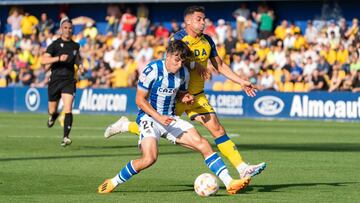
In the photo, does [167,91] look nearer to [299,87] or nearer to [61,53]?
[61,53]

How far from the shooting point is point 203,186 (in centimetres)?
1146

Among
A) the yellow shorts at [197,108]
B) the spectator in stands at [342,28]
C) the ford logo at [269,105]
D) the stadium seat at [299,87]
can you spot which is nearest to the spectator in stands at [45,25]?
the ford logo at [269,105]

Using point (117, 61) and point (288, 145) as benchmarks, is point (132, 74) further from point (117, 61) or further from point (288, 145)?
point (288, 145)

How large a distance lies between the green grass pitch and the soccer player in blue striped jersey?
0.80 ft

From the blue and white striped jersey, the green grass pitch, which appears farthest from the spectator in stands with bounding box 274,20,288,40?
the blue and white striped jersey

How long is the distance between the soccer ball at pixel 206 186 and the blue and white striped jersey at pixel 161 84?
1.05 metres

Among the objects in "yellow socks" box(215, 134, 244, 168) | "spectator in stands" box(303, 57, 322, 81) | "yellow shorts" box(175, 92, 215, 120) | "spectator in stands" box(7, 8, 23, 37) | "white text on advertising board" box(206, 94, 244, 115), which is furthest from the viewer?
"spectator in stands" box(7, 8, 23, 37)

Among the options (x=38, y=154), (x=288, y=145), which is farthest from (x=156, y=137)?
(x=288, y=145)

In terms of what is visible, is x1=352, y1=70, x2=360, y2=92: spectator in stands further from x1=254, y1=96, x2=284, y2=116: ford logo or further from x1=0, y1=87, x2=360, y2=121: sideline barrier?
x1=254, y1=96, x2=284, y2=116: ford logo

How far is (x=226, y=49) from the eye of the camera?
36531 millimetres

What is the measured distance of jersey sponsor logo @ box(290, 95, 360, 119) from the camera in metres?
31.2

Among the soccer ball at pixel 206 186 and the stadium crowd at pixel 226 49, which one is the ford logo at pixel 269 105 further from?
the soccer ball at pixel 206 186

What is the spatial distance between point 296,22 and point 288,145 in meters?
18.7

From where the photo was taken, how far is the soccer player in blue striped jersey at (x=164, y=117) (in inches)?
457
